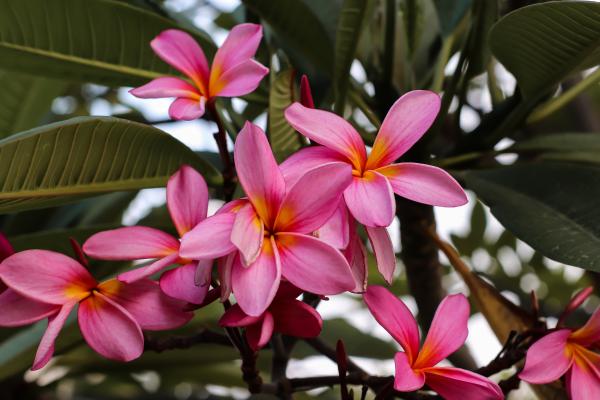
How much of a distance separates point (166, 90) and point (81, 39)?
21cm

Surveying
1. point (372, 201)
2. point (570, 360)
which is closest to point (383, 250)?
point (372, 201)

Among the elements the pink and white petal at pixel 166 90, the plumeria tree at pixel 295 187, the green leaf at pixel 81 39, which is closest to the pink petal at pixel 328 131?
the plumeria tree at pixel 295 187

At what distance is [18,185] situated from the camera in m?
0.50

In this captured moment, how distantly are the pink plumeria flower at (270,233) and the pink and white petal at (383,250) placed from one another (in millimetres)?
41

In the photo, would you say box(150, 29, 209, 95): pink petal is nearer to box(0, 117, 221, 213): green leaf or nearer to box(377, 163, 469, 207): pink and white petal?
box(0, 117, 221, 213): green leaf

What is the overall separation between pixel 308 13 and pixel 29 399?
0.69 metres

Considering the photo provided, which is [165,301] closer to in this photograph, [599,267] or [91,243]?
[91,243]

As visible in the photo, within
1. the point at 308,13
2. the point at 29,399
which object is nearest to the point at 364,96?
the point at 308,13

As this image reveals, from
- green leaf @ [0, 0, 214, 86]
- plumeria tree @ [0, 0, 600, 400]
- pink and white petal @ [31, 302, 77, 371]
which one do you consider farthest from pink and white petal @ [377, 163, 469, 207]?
green leaf @ [0, 0, 214, 86]

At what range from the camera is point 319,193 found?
1.40 ft

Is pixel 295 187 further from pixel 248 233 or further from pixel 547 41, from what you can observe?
pixel 547 41

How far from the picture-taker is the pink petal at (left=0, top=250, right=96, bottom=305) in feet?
1.49

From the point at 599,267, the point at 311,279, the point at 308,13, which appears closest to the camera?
the point at 311,279

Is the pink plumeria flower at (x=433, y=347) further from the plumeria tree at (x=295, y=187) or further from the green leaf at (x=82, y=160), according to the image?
the green leaf at (x=82, y=160)
